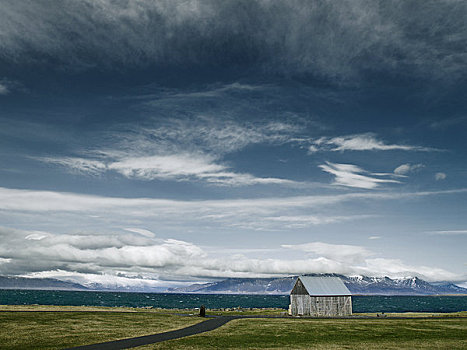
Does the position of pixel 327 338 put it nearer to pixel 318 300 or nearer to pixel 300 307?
pixel 318 300

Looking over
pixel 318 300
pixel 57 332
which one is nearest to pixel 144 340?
pixel 57 332

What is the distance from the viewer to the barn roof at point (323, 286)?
7925cm

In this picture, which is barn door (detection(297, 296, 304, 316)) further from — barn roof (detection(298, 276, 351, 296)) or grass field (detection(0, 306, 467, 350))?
grass field (detection(0, 306, 467, 350))

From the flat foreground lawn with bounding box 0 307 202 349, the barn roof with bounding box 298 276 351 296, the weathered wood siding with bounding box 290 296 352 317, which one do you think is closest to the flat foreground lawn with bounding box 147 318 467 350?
the flat foreground lawn with bounding box 0 307 202 349

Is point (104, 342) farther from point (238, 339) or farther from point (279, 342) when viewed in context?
point (279, 342)

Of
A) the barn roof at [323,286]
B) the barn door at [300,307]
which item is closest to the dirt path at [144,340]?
the barn door at [300,307]

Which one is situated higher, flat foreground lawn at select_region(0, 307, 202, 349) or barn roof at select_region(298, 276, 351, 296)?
barn roof at select_region(298, 276, 351, 296)

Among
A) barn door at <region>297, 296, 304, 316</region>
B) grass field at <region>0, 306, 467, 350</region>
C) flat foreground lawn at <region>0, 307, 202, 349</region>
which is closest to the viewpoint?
flat foreground lawn at <region>0, 307, 202, 349</region>

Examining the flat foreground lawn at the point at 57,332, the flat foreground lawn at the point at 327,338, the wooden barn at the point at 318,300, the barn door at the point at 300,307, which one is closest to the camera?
the flat foreground lawn at the point at 57,332

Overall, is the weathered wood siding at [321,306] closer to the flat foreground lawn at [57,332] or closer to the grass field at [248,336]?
the grass field at [248,336]

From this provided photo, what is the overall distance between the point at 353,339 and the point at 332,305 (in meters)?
41.0

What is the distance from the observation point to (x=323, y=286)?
267 feet

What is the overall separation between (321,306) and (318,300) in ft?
4.04

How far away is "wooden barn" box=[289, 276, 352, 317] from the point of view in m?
77.8
